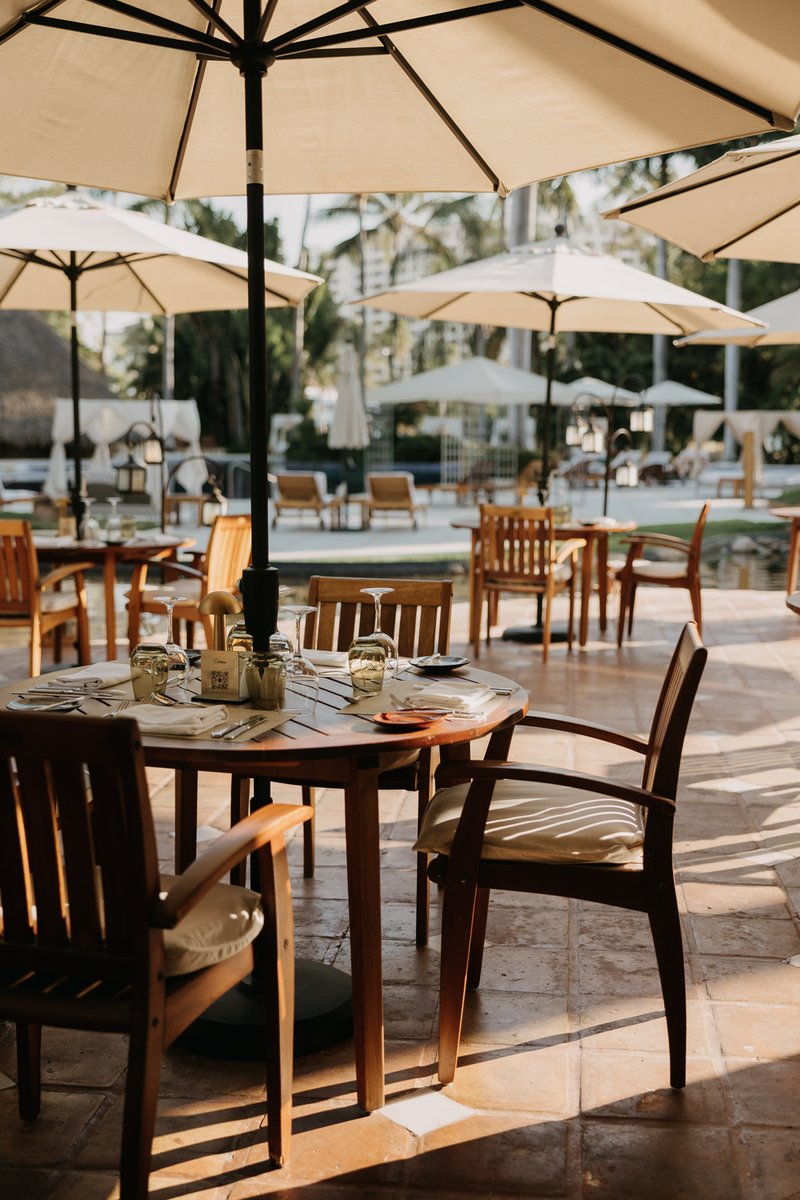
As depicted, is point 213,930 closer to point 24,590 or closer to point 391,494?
point 24,590

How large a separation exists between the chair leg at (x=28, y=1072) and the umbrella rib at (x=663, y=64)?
2535 mm

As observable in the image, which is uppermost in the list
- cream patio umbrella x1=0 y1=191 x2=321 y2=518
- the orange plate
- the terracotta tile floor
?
cream patio umbrella x1=0 y1=191 x2=321 y2=518

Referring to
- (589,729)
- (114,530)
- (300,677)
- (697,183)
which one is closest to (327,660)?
(300,677)

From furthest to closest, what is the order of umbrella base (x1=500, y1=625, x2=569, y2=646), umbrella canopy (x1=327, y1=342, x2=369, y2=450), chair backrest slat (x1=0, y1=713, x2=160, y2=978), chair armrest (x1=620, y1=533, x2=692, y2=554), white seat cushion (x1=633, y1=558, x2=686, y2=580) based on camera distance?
umbrella canopy (x1=327, y1=342, x2=369, y2=450) < umbrella base (x1=500, y1=625, x2=569, y2=646) < white seat cushion (x1=633, y1=558, x2=686, y2=580) < chair armrest (x1=620, y1=533, x2=692, y2=554) < chair backrest slat (x1=0, y1=713, x2=160, y2=978)

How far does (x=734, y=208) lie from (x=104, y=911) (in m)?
3.98

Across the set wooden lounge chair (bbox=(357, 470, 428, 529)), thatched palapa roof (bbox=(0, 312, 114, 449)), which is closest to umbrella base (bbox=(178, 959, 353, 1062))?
wooden lounge chair (bbox=(357, 470, 428, 529))

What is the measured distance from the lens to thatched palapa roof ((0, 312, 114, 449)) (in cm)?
2464

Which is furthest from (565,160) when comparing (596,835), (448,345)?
(448,345)

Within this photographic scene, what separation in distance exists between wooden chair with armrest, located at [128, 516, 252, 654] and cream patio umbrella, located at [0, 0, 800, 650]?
261 cm

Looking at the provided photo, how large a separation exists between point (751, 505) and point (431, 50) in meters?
18.7

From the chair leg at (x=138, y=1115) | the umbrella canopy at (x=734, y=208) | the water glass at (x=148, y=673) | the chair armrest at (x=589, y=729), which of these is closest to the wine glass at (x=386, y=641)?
the chair armrest at (x=589, y=729)

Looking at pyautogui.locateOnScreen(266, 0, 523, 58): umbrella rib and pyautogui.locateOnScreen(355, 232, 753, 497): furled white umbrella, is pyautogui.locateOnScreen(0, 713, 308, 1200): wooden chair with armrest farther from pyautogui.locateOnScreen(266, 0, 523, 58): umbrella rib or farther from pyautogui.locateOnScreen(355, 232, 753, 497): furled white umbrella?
pyautogui.locateOnScreen(355, 232, 753, 497): furled white umbrella

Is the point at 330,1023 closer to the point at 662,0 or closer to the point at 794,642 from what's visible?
the point at 662,0

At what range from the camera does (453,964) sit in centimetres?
262
